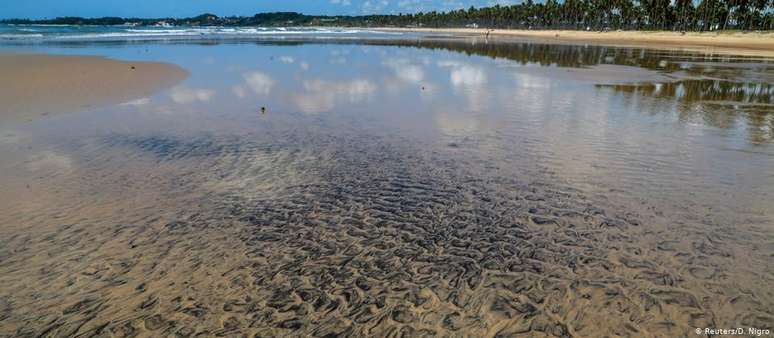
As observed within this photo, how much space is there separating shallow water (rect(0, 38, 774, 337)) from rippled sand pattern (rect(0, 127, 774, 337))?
33 mm

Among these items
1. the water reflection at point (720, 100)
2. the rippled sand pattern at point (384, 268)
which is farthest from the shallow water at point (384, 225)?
the water reflection at point (720, 100)

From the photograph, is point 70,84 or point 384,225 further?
point 70,84

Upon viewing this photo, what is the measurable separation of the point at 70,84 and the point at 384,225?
838 inches

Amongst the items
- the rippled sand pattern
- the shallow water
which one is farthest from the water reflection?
the rippled sand pattern

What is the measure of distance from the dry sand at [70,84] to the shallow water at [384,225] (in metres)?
2.59

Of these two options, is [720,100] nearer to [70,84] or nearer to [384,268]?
[384,268]

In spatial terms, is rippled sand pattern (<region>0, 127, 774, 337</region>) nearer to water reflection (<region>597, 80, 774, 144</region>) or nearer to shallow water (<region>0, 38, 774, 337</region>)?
shallow water (<region>0, 38, 774, 337</region>)

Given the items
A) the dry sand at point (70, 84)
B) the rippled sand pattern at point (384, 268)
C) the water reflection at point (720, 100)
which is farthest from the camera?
the dry sand at point (70, 84)

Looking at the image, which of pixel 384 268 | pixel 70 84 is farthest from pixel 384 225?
pixel 70 84

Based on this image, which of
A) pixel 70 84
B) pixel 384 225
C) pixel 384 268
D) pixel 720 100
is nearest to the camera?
pixel 384 268

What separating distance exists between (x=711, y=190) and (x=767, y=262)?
2.90 m

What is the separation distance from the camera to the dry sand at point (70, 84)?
52.9ft

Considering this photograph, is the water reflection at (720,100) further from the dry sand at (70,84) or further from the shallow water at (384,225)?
the dry sand at (70,84)

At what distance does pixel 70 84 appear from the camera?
835 inches
